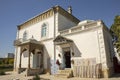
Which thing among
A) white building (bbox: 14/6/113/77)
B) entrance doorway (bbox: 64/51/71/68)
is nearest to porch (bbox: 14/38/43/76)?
white building (bbox: 14/6/113/77)

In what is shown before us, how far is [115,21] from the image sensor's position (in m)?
15.2

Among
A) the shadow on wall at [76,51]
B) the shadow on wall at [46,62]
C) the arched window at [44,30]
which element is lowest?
the shadow on wall at [46,62]

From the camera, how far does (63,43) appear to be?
14.2 m

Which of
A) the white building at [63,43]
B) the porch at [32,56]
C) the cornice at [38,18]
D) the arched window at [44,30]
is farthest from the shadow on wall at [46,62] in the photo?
the cornice at [38,18]

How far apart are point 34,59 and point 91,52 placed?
29.6ft

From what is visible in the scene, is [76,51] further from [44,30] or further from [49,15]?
[49,15]

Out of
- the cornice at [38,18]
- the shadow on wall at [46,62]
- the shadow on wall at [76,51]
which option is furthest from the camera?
the cornice at [38,18]

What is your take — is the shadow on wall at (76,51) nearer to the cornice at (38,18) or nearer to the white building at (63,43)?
the white building at (63,43)

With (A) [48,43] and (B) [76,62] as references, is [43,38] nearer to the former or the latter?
(A) [48,43]

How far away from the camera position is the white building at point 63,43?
11.8 metres

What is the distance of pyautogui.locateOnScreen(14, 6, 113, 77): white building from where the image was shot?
11.8m

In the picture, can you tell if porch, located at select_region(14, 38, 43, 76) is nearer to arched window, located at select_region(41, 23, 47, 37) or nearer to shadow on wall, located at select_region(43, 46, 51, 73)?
shadow on wall, located at select_region(43, 46, 51, 73)

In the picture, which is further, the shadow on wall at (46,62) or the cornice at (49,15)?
the cornice at (49,15)

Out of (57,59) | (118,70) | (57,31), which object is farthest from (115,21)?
(57,59)
